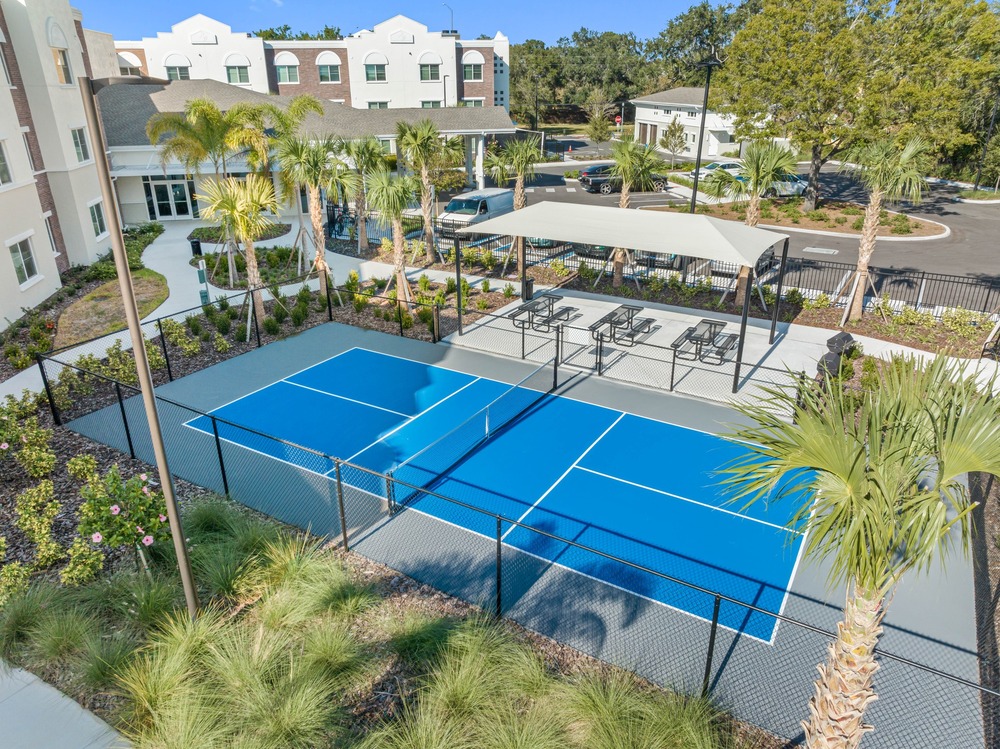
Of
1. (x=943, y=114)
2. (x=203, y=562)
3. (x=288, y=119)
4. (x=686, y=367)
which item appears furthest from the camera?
(x=943, y=114)

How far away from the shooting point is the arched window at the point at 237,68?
4956 centimetres

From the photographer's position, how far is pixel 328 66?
49906mm

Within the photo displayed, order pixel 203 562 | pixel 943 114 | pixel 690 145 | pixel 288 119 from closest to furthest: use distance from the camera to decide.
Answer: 1. pixel 203 562
2. pixel 288 119
3. pixel 943 114
4. pixel 690 145

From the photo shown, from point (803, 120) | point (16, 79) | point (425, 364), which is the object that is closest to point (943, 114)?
point (803, 120)

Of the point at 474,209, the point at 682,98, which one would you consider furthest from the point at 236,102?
the point at 682,98

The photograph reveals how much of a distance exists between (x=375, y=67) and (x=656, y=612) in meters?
48.8

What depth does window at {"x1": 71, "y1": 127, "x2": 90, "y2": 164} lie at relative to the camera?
2712 cm

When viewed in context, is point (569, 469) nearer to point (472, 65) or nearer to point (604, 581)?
point (604, 581)

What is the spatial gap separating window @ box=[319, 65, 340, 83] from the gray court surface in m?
43.0

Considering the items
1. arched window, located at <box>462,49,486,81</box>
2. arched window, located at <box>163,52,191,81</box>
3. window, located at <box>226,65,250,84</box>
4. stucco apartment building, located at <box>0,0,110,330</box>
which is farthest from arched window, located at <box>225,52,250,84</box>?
stucco apartment building, located at <box>0,0,110,330</box>

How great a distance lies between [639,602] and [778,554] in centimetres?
259

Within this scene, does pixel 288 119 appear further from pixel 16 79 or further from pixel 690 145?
pixel 690 145

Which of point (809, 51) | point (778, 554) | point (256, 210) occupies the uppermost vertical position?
point (809, 51)

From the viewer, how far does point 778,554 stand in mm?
10305
